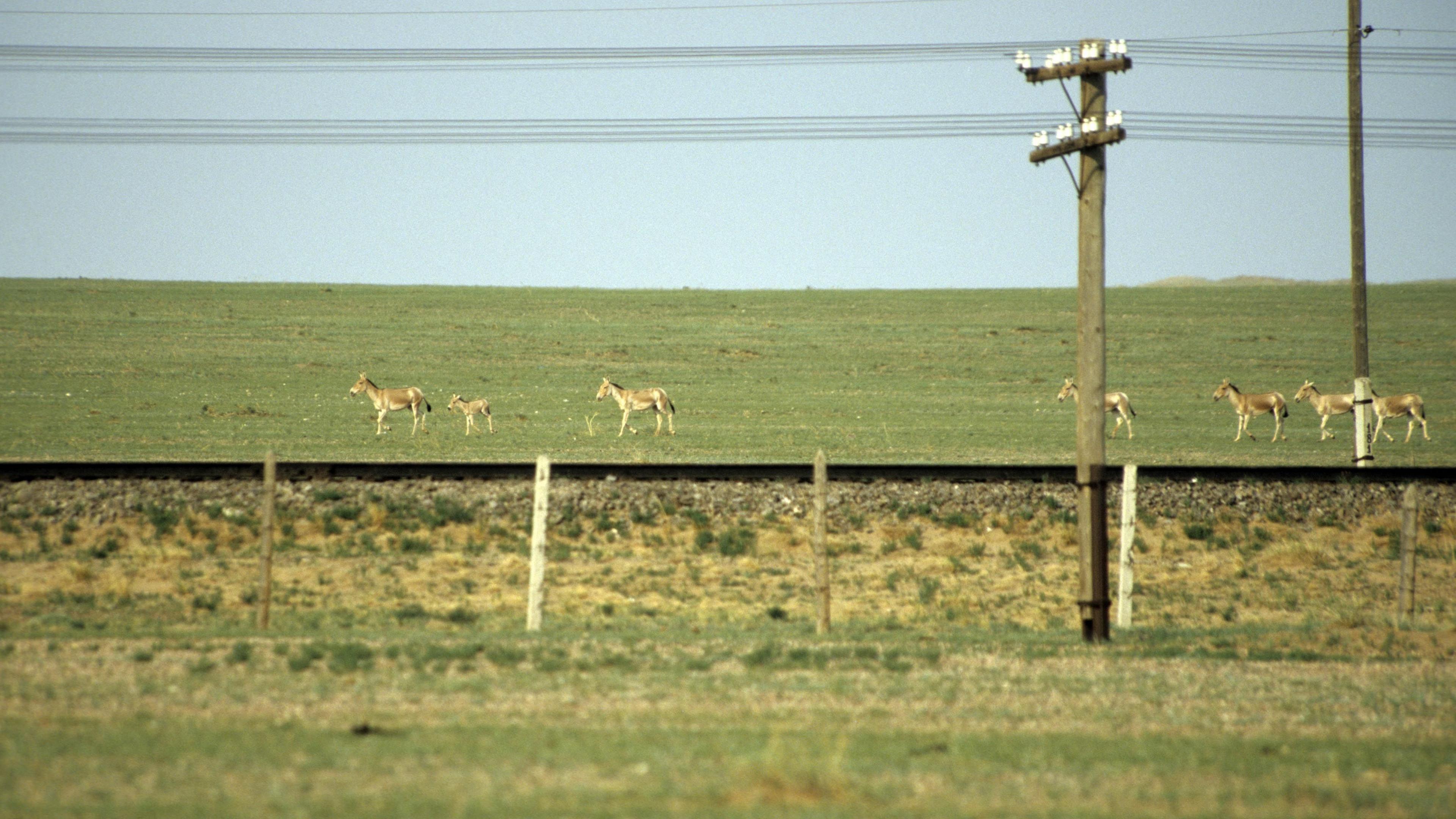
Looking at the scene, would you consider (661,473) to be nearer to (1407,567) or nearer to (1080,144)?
(1080,144)

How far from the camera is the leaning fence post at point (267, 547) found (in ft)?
47.6

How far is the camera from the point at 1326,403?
138ft

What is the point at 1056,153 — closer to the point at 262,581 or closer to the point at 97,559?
the point at 262,581

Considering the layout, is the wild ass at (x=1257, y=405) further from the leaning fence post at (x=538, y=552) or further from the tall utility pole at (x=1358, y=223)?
the leaning fence post at (x=538, y=552)

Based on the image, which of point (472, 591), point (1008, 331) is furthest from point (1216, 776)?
point (1008, 331)

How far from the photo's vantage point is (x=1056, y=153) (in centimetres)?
1470

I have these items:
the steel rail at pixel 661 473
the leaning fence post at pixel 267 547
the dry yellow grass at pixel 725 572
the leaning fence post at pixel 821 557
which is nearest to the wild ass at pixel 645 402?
the steel rail at pixel 661 473

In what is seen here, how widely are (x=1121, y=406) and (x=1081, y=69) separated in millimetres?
28967

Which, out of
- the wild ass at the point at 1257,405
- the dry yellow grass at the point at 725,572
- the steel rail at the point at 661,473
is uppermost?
the wild ass at the point at 1257,405

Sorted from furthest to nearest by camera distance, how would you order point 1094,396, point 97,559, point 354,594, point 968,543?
point 968,543, point 97,559, point 354,594, point 1094,396

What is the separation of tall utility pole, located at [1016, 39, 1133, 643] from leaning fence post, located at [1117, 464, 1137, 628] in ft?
4.33

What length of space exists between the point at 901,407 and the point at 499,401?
48.8ft

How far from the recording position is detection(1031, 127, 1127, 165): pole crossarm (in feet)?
46.6

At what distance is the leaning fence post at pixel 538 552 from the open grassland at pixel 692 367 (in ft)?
54.9
